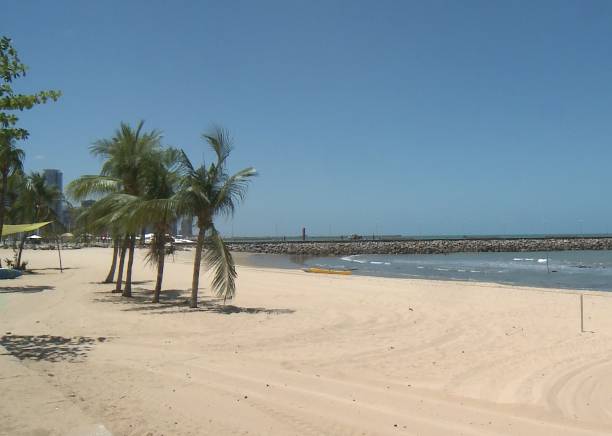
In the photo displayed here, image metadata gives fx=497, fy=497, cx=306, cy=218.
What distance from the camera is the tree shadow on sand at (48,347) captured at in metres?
6.78

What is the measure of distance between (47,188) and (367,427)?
84.4 feet

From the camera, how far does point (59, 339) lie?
814 cm

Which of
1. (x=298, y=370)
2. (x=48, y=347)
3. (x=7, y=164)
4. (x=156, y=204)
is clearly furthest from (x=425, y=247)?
(x=48, y=347)

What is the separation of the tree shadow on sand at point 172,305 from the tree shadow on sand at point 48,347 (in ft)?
11.4

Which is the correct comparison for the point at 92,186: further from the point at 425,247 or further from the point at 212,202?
the point at 425,247

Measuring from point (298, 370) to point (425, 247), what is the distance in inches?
2736

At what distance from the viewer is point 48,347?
24.5ft

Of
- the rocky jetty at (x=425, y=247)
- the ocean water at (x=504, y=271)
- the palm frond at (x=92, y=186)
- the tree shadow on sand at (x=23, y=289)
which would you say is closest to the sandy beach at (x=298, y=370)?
the tree shadow on sand at (x=23, y=289)

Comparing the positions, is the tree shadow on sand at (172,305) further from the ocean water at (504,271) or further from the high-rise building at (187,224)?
the ocean water at (504,271)

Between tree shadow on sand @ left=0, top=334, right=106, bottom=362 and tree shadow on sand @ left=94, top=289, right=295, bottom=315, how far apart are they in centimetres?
347

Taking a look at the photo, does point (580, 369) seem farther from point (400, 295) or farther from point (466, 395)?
point (400, 295)

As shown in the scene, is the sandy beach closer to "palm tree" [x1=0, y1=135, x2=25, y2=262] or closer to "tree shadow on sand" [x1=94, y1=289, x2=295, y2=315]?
"tree shadow on sand" [x1=94, y1=289, x2=295, y2=315]

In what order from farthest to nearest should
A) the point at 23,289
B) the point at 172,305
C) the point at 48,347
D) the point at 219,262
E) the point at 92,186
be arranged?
1. the point at 23,289
2. the point at 92,186
3. the point at 172,305
4. the point at 219,262
5. the point at 48,347

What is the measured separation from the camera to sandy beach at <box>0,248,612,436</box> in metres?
4.71
